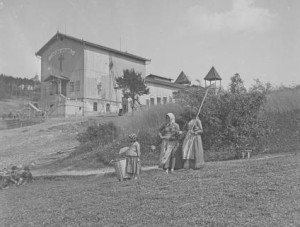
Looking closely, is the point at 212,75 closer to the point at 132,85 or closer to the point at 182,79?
the point at 132,85

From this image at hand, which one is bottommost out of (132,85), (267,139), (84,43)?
(267,139)

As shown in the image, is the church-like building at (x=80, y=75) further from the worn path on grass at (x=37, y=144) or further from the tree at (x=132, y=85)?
the worn path on grass at (x=37, y=144)

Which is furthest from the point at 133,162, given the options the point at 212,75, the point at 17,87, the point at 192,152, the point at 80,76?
the point at 17,87

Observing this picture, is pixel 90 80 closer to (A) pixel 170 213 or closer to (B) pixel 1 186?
(B) pixel 1 186

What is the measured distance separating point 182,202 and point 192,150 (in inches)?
176

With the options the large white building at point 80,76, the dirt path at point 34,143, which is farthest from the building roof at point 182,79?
the dirt path at point 34,143

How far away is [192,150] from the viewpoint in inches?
488

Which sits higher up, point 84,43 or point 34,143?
point 84,43

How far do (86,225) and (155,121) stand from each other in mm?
16425

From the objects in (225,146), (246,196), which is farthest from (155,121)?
(246,196)

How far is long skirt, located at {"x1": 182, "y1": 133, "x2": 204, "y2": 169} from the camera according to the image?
40.6ft

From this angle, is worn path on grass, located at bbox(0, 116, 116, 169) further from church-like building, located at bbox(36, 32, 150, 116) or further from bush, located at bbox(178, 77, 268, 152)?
church-like building, located at bbox(36, 32, 150, 116)

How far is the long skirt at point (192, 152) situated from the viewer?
12366 millimetres

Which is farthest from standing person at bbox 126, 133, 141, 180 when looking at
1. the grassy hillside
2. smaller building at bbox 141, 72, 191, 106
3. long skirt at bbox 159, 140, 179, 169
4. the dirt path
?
smaller building at bbox 141, 72, 191, 106
